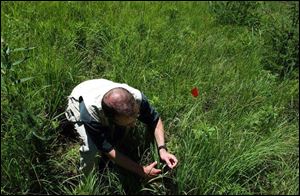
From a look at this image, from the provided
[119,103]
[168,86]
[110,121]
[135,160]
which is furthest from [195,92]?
[119,103]

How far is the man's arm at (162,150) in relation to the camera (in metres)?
3.01

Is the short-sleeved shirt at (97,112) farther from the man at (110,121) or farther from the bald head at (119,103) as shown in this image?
the bald head at (119,103)

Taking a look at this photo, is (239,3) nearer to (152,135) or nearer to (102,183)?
(152,135)

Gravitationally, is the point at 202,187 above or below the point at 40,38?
below

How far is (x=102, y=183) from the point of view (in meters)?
3.01

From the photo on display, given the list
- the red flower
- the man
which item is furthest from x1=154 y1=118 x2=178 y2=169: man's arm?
the red flower

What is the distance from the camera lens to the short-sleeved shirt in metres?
3.01

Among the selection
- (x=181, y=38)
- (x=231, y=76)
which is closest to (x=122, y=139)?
(x=231, y=76)

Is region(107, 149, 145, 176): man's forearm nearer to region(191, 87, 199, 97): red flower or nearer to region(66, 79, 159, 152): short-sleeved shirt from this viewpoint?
region(66, 79, 159, 152): short-sleeved shirt

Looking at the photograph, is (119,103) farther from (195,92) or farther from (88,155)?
(195,92)

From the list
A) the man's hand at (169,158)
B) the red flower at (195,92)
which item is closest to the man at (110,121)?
the man's hand at (169,158)

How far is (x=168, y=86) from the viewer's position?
3824 millimetres

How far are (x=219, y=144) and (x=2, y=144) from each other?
4.53 feet

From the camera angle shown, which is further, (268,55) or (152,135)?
(268,55)
